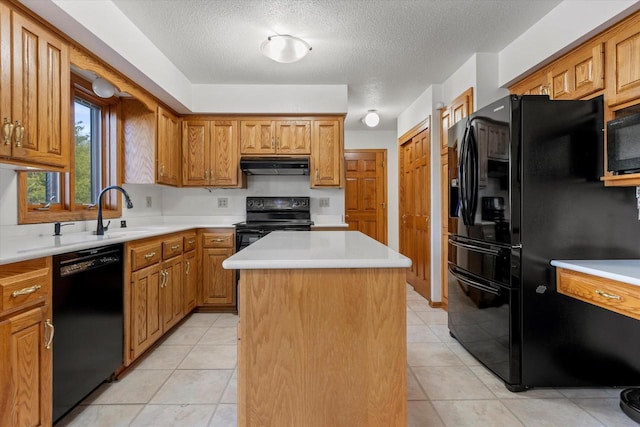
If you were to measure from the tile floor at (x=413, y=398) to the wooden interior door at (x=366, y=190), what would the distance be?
136 inches

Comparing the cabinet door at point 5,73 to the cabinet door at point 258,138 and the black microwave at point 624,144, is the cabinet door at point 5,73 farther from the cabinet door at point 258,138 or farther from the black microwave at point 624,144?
the black microwave at point 624,144

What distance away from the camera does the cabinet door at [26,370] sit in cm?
137

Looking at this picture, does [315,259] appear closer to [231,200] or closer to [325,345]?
[325,345]

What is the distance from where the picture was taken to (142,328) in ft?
8.06

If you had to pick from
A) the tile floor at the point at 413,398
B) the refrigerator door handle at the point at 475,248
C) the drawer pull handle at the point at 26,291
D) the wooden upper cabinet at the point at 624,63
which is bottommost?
the tile floor at the point at 413,398

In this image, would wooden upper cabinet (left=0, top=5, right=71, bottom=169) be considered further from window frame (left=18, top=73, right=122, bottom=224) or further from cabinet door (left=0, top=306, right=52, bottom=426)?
cabinet door (left=0, top=306, right=52, bottom=426)

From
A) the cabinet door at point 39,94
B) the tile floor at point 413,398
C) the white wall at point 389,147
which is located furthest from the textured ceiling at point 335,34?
the tile floor at point 413,398

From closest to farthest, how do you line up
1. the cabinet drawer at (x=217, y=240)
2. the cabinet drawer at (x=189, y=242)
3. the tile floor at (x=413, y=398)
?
the tile floor at (x=413, y=398) → the cabinet drawer at (x=189, y=242) → the cabinet drawer at (x=217, y=240)

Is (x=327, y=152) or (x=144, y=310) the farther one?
(x=327, y=152)

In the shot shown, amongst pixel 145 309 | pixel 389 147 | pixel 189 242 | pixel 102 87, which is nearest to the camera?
pixel 145 309

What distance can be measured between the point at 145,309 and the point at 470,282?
2.34m

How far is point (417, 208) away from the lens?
14.5 feet

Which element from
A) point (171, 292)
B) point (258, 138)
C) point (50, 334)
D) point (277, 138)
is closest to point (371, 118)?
point (277, 138)

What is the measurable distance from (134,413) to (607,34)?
3423mm
